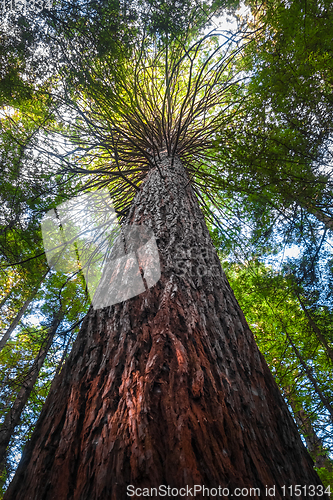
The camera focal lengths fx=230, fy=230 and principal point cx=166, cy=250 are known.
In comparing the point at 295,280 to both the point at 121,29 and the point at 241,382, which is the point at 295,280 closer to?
the point at 241,382

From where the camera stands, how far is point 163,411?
0.88 meters

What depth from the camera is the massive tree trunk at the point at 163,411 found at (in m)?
0.76

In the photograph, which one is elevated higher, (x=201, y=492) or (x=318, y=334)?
(x=318, y=334)

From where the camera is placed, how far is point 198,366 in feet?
3.53

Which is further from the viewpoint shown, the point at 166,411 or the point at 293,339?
the point at 293,339

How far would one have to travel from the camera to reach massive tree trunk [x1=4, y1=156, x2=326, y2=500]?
763 mm

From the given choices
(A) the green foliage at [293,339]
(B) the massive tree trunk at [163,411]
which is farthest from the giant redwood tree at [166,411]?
(A) the green foliage at [293,339]
